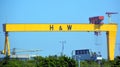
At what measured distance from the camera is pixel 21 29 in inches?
1636

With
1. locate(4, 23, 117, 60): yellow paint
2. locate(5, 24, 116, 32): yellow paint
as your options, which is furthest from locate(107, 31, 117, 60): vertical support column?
locate(5, 24, 116, 32): yellow paint

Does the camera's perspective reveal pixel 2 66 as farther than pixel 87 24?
No

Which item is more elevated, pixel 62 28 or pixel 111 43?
pixel 62 28

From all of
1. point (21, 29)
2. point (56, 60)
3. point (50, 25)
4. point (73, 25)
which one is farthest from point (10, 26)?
point (56, 60)

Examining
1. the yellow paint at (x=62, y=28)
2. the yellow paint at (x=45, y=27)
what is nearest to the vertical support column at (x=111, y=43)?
the yellow paint at (x=62, y=28)

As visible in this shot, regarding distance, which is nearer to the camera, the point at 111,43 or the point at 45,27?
the point at 45,27

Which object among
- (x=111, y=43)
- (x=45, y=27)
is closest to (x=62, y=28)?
(x=45, y=27)

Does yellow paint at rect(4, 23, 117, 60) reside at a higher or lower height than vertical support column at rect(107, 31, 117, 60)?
higher

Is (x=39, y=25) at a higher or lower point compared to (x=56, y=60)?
higher

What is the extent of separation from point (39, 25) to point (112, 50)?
8964mm

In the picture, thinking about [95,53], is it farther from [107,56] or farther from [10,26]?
[10,26]

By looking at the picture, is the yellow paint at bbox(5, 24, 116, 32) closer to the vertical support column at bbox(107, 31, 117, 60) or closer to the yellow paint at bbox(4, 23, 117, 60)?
the yellow paint at bbox(4, 23, 117, 60)

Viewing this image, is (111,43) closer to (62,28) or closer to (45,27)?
(62,28)

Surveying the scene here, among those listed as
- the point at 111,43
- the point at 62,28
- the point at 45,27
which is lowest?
the point at 111,43
